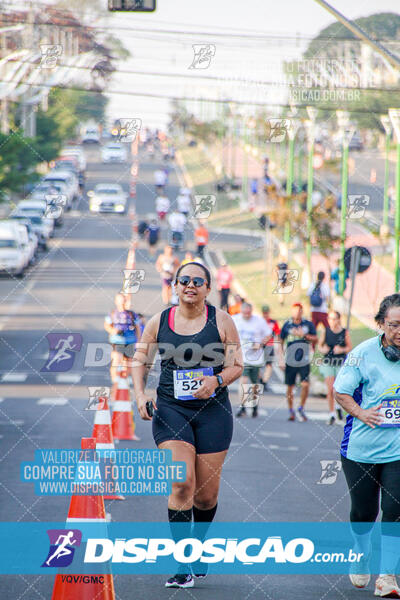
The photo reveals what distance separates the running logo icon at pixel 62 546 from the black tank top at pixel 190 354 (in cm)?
91

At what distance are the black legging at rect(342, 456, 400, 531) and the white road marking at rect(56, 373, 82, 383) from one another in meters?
12.4

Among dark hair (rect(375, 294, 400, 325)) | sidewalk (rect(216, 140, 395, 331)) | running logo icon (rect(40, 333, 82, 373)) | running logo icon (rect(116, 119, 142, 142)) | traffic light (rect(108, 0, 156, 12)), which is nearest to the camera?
dark hair (rect(375, 294, 400, 325))

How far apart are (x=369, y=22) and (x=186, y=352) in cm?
1182

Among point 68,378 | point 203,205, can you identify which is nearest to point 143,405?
point 203,205

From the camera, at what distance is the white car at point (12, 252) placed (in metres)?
32.3

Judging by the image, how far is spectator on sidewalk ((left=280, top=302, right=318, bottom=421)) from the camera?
15.0 meters

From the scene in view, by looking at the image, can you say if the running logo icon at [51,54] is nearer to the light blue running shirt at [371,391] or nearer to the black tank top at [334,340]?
the black tank top at [334,340]

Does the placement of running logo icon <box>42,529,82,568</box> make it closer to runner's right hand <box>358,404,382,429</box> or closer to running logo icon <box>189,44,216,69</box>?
runner's right hand <box>358,404,382,429</box>

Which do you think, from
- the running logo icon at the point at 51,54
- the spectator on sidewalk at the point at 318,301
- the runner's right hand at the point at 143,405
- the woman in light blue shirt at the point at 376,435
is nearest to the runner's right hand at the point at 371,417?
the woman in light blue shirt at the point at 376,435

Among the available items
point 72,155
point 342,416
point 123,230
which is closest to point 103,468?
point 342,416

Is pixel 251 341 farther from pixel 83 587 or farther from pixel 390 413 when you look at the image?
pixel 83 587

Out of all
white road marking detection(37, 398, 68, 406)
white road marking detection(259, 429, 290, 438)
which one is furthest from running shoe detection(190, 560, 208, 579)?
white road marking detection(37, 398, 68, 406)

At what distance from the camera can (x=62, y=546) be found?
20.5 ft

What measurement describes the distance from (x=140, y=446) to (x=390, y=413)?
6115 millimetres
